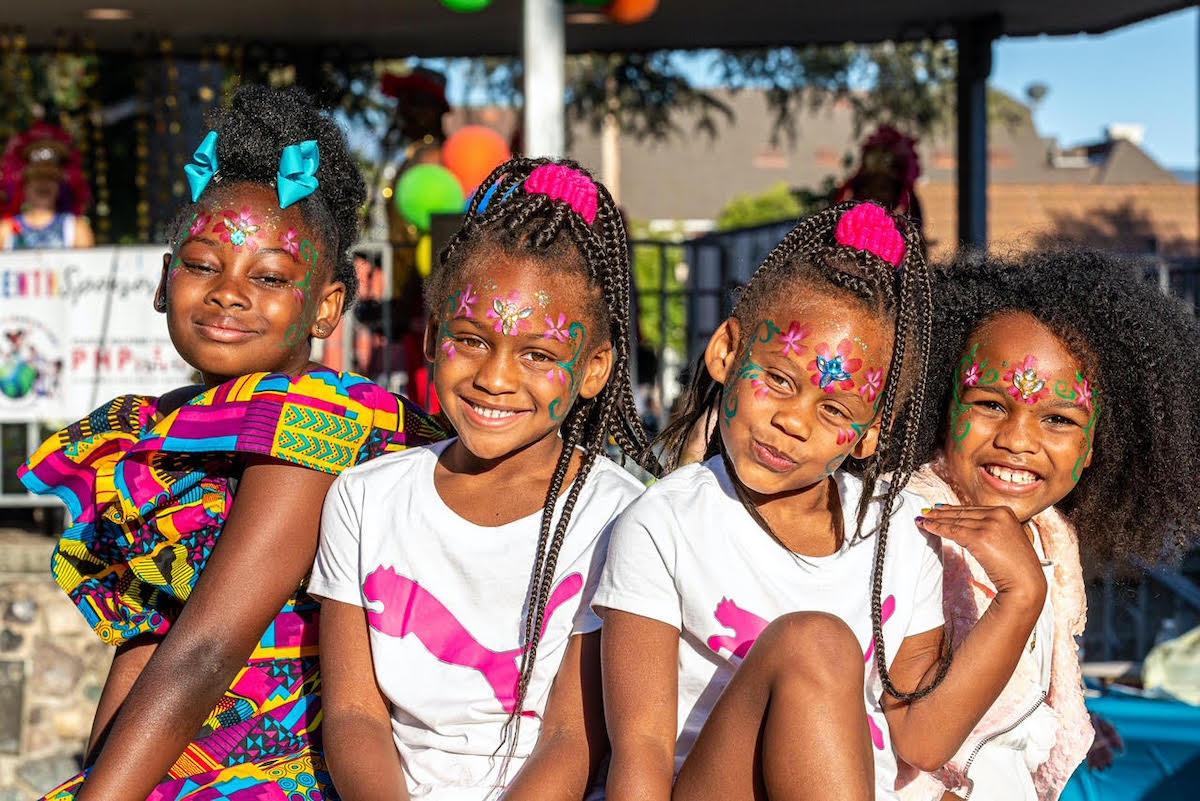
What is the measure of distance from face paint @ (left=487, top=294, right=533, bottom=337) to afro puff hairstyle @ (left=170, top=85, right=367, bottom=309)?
47 cm

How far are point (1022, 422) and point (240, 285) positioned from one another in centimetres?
152

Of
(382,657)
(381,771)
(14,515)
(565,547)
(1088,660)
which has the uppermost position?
(565,547)

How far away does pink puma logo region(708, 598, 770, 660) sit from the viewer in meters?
2.05

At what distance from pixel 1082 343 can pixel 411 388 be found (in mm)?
3943

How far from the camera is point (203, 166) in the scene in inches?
95.0

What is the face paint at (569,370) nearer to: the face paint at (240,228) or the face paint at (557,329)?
the face paint at (557,329)

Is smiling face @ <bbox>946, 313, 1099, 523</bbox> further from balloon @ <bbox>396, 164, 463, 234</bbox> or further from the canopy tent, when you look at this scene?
the canopy tent

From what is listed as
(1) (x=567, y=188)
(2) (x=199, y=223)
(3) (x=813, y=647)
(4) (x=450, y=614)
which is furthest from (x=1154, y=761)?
(2) (x=199, y=223)

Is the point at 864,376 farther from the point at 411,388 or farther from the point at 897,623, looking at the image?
the point at 411,388

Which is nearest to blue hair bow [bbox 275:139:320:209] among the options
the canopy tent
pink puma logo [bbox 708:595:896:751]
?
pink puma logo [bbox 708:595:896:751]

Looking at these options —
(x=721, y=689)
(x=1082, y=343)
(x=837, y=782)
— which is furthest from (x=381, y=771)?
(x=1082, y=343)

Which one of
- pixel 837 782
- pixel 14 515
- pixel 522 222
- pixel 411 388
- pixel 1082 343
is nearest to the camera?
pixel 837 782

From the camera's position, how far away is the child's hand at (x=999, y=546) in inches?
84.7

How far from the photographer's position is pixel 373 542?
7.09 ft
